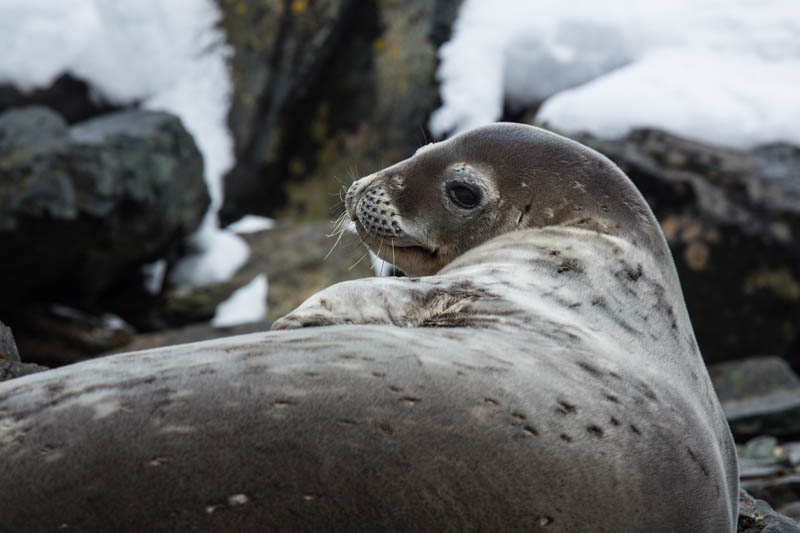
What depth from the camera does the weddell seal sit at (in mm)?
Result: 1812

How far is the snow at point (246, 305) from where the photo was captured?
862 cm

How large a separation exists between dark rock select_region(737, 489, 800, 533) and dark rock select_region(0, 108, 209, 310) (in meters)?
5.59

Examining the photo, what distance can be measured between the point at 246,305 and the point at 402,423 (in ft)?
22.9

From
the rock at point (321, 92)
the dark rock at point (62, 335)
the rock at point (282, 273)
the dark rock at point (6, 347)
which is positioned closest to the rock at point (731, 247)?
the rock at point (282, 273)

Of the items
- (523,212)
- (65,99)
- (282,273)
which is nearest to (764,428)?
(523,212)

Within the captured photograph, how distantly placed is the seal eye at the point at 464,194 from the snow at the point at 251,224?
6.46 metres

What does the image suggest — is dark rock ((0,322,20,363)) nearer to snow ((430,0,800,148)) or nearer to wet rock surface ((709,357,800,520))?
wet rock surface ((709,357,800,520))

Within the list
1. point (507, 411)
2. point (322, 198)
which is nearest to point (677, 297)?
point (507, 411)

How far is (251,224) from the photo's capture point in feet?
33.9

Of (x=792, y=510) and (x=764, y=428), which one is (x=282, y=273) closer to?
(x=764, y=428)

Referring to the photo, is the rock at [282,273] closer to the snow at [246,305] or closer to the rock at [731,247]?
the snow at [246,305]

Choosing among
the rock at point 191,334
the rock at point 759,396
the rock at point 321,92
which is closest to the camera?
the rock at point 759,396

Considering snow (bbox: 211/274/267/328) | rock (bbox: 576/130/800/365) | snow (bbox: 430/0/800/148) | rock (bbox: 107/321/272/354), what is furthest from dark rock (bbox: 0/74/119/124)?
rock (bbox: 576/130/800/365)

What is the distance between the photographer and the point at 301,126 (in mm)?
11055
